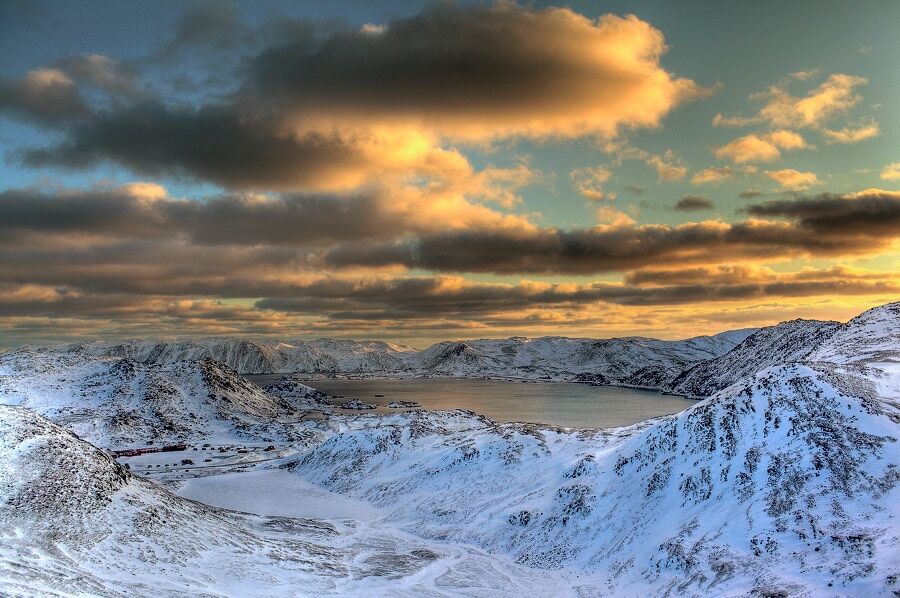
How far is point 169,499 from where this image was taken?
55.2 metres

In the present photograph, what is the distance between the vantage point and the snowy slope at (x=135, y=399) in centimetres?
12562

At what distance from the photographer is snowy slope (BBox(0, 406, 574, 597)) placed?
39.1m

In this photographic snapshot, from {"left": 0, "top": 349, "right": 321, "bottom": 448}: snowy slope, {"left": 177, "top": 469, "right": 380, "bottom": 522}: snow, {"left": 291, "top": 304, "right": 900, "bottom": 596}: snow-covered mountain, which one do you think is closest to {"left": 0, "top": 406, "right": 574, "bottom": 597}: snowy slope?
{"left": 291, "top": 304, "right": 900, "bottom": 596}: snow-covered mountain

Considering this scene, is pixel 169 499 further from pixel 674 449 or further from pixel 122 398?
pixel 122 398

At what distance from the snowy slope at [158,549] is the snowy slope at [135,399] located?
245ft

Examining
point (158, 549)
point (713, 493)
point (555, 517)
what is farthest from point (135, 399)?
point (713, 493)

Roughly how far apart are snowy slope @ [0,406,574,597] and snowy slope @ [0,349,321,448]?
7478cm

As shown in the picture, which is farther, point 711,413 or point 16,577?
point 711,413

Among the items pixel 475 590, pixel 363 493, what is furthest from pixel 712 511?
pixel 363 493

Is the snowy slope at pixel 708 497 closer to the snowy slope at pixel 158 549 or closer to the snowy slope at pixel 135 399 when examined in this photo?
the snowy slope at pixel 158 549

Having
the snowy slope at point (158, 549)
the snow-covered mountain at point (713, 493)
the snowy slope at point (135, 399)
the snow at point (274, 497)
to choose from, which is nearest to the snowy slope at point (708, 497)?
the snow-covered mountain at point (713, 493)

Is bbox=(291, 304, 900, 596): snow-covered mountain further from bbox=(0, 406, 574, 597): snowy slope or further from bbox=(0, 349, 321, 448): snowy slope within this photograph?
bbox=(0, 349, 321, 448): snowy slope

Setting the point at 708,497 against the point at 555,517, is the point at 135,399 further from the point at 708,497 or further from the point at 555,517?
the point at 708,497

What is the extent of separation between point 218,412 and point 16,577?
402ft
